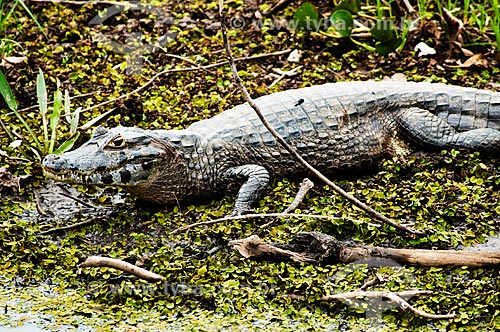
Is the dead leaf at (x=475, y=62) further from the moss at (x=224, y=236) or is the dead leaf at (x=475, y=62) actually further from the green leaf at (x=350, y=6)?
the green leaf at (x=350, y=6)

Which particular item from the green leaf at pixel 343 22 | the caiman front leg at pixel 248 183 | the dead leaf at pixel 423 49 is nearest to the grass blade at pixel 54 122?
the caiman front leg at pixel 248 183

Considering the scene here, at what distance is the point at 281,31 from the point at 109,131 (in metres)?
2.75

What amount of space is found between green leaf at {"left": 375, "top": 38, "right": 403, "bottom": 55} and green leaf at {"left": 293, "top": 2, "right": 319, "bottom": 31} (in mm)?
697

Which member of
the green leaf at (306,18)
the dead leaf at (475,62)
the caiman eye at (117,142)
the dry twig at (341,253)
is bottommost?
the dry twig at (341,253)

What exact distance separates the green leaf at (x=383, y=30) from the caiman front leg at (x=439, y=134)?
4.22 feet

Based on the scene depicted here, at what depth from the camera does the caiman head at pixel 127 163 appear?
17.4 ft

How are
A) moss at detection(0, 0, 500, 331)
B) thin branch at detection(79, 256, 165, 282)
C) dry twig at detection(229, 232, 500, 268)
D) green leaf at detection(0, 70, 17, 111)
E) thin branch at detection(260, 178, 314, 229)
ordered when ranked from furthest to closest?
1. green leaf at detection(0, 70, 17, 111)
2. thin branch at detection(260, 178, 314, 229)
3. thin branch at detection(79, 256, 165, 282)
4. dry twig at detection(229, 232, 500, 268)
5. moss at detection(0, 0, 500, 331)

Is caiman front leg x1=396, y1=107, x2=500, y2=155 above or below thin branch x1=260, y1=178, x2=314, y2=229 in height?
above

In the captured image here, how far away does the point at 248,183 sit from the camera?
5477 millimetres

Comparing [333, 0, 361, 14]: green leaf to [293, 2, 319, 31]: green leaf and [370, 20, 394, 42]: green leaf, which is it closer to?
[293, 2, 319, 31]: green leaf

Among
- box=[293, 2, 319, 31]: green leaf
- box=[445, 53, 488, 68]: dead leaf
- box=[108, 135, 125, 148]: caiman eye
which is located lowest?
box=[445, 53, 488, 68]: dead leaf

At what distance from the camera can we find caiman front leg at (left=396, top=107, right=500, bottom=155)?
5.78 meters

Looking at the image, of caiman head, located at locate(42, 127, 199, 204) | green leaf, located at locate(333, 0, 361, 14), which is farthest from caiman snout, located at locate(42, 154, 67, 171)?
green leaf, located at locate(333, 0, 361, 14)

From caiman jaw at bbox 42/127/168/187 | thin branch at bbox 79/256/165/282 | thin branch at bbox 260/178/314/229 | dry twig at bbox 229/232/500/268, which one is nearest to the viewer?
dry twig at bbox 229/232/500/268
